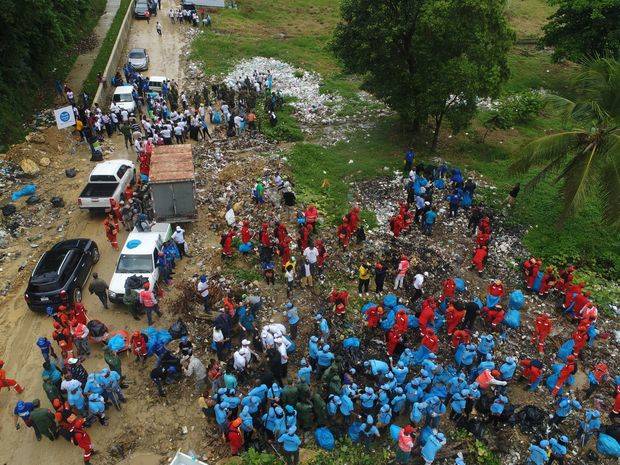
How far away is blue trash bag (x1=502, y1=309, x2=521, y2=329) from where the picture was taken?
1460 centimetres

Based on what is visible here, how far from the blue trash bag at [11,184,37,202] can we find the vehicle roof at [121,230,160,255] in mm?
5969

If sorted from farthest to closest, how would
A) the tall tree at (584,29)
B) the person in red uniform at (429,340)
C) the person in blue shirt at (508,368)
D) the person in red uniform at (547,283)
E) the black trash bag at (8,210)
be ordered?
the tall tree at (584,29) < the black trash bag at (8,210) < the person in red uniform at (547,283) < the person in red uniform at (429,340) < the person in blue shirt at (508,368)

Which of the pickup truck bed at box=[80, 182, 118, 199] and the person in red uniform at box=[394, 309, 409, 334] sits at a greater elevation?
the pickup truck bed at box=[80, 182, 118, 199]

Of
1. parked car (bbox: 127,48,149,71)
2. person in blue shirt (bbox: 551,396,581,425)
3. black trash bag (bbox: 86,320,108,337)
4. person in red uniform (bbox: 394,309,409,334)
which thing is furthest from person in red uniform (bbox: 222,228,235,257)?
parked car (bbox: 127,48,149,71)

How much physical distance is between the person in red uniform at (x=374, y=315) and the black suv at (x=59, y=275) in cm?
857

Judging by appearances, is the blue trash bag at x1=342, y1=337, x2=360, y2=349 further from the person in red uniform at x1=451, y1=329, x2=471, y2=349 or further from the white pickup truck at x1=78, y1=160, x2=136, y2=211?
the white pickup truck at x1=78, y1=160, x2=136, y2=211

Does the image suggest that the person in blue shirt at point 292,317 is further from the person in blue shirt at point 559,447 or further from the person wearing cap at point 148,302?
the person in blue shirt at point 559,447

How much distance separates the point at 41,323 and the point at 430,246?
1253 cm

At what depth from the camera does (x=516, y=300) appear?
49.4ft

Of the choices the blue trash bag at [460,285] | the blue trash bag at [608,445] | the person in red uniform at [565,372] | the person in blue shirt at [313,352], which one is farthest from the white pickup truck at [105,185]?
the blue trash bag at [608,445]

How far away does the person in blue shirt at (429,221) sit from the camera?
57.2 feet

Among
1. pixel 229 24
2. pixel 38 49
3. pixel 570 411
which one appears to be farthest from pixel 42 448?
pixel 229 24

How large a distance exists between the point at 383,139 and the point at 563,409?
51.9 feet

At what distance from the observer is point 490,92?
20.9 m
